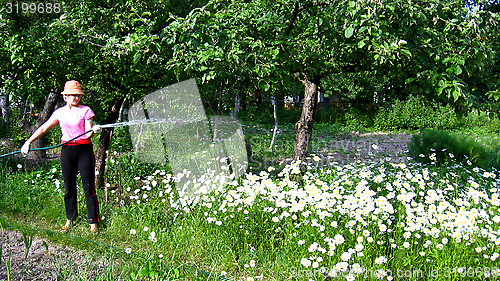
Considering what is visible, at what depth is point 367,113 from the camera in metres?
17.5

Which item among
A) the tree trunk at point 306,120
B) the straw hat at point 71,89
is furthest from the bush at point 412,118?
the straw hat at point 71,89

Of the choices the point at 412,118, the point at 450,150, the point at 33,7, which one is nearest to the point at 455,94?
the point at 450,150

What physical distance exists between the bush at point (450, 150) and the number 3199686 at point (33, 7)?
23.6 feet

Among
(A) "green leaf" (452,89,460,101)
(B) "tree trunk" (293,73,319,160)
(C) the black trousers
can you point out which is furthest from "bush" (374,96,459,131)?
(C) the black trousers

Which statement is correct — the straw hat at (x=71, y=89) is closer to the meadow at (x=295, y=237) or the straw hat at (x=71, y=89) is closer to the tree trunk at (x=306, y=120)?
the meadow at (x=295, y=237)

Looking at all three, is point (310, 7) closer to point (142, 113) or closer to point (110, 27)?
point (110, 27)

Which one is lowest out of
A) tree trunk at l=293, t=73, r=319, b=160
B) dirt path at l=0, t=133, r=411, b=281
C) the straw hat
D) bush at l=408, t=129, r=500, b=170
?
dirt path at l=0, t=133, r=411, b=281

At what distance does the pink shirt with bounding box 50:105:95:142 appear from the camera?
352 centimetres

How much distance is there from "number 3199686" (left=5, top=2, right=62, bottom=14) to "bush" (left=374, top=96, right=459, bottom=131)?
14045mm

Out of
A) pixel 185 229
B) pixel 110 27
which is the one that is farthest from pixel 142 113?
pixel 185 229

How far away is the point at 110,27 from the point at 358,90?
14.4m

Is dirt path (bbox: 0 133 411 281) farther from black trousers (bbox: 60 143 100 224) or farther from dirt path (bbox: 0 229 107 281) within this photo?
black trousers (bbox: 60 143 100 224)

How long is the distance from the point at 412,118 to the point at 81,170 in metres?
15.6

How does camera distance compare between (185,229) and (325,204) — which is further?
(185,229)
